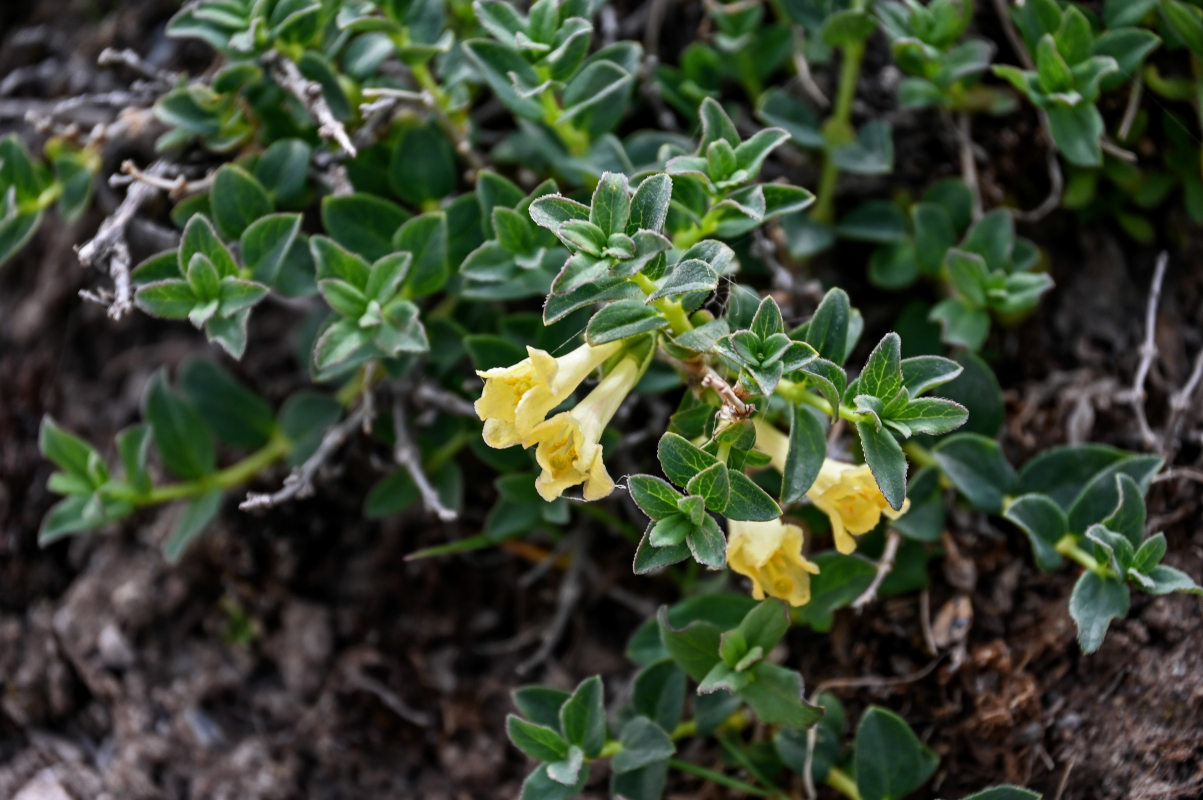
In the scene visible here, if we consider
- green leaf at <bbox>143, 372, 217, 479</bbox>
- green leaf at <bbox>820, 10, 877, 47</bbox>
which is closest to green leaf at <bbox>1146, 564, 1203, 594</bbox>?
green leaf at <bbox>820, 10, 877, 47</bbox>

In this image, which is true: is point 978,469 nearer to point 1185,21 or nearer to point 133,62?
point 1185,21

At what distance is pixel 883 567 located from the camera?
7.59ft

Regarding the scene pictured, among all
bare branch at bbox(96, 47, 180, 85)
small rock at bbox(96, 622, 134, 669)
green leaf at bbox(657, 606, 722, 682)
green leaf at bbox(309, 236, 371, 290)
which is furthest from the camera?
small rock at bbox(96, 622, 134, 669)

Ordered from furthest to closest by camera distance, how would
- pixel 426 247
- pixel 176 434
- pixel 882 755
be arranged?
1. pixel 176 434
2. pixel 426 247
3. pixel 882 755

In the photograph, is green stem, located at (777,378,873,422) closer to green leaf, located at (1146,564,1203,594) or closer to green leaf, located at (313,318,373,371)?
green leaf, located at (1146,564,1203,594)

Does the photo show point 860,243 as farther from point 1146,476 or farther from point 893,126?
point 1146,476

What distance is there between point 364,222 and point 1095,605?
6.28ft

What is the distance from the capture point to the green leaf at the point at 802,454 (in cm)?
195

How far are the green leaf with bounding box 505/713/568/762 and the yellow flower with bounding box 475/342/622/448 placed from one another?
2.16ft

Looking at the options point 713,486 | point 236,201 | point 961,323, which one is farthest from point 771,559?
point 236,201

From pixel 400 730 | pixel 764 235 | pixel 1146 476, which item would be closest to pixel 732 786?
pixel 400 730

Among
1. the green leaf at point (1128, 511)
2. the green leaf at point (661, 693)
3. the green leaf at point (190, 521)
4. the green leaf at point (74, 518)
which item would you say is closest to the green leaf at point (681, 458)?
the green leaf at point (661, 693)

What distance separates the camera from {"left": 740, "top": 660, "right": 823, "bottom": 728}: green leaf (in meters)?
2.09

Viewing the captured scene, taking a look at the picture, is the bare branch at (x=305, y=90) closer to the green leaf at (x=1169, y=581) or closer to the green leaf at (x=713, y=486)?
the green leaf at (x=713, y=486)
